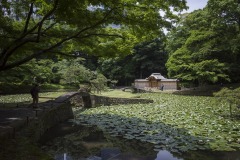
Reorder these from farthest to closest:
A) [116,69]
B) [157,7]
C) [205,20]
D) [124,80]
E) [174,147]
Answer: [124,80] → [116,69] → [205,20] → [157,7] → [174,147]

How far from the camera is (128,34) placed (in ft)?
39.3

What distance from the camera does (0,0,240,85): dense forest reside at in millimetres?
9648

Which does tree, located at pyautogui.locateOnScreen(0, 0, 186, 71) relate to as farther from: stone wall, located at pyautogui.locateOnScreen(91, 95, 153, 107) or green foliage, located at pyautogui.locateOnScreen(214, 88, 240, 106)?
stone wall, located at pyautogui.locateOnScreen(91, 95, 153, 107)

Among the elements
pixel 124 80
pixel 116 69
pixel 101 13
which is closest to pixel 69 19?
pixel 101 13

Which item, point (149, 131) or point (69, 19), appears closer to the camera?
point (69, 19)

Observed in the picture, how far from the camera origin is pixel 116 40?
43.2 feet

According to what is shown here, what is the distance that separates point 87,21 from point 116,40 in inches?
136

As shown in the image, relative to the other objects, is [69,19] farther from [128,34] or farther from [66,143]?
[66,143]

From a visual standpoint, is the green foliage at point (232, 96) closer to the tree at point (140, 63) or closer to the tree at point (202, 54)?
the tree at point (202, 54)

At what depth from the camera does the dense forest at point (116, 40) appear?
965 cm

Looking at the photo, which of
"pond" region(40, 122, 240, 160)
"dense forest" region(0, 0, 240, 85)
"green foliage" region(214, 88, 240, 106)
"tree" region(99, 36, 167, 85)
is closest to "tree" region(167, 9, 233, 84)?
"dense forest" region(0, 0, 240, 85)

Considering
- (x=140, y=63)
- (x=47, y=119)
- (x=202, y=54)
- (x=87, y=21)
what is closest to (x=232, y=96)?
(x=87, y=21)

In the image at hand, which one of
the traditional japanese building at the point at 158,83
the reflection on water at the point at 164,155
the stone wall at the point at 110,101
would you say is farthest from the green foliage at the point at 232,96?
the traditional japanese building at the point at 158,83

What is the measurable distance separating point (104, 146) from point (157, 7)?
5.82 m
